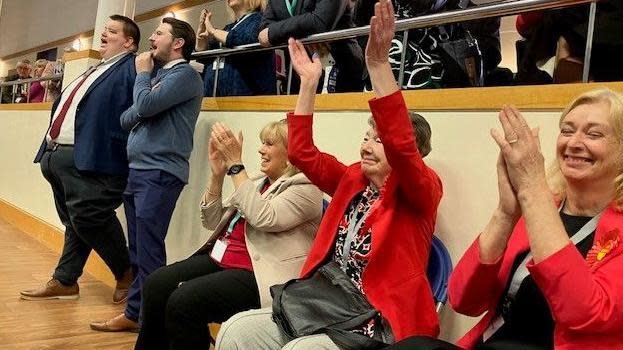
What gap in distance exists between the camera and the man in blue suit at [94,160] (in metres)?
2.97

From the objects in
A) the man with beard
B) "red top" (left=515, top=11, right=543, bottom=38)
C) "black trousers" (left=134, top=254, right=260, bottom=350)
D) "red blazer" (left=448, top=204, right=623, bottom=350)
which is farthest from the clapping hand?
"red blazer" (left=448, top=204, right=623, bottom=350)

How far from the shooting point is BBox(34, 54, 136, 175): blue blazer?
2.95m

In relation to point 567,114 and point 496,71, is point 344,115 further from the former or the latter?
point 567,114

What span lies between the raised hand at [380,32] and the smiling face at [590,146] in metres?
0.50

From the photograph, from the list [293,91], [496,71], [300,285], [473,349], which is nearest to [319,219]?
[300,285]

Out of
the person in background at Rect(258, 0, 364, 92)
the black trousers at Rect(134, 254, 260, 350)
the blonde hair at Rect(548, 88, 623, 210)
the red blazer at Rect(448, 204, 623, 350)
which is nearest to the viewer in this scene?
the red blazer at Rect(448, 204, 623, 350)

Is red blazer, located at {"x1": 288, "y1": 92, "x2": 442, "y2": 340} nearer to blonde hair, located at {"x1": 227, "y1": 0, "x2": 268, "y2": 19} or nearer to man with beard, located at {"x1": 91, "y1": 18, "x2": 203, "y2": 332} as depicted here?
man with beard, located at {"x1": 91, "y1": 18, "x2": 203, "y2": 332}

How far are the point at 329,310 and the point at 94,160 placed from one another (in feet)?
6.14

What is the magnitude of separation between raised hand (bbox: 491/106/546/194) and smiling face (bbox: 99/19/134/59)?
8.41 feet

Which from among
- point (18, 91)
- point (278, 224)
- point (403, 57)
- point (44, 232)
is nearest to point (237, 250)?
point (278, 224)

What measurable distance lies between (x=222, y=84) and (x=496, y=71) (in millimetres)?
1452

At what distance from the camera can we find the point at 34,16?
11.7 metres

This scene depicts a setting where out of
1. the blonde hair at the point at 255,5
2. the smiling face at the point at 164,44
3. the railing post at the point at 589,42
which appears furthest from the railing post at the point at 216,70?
the railing post at the point at 589,42

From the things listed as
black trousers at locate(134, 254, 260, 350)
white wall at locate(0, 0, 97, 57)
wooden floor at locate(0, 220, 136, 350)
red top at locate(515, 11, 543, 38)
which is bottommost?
wooden floor at locate(0, 220, 136, 350)
